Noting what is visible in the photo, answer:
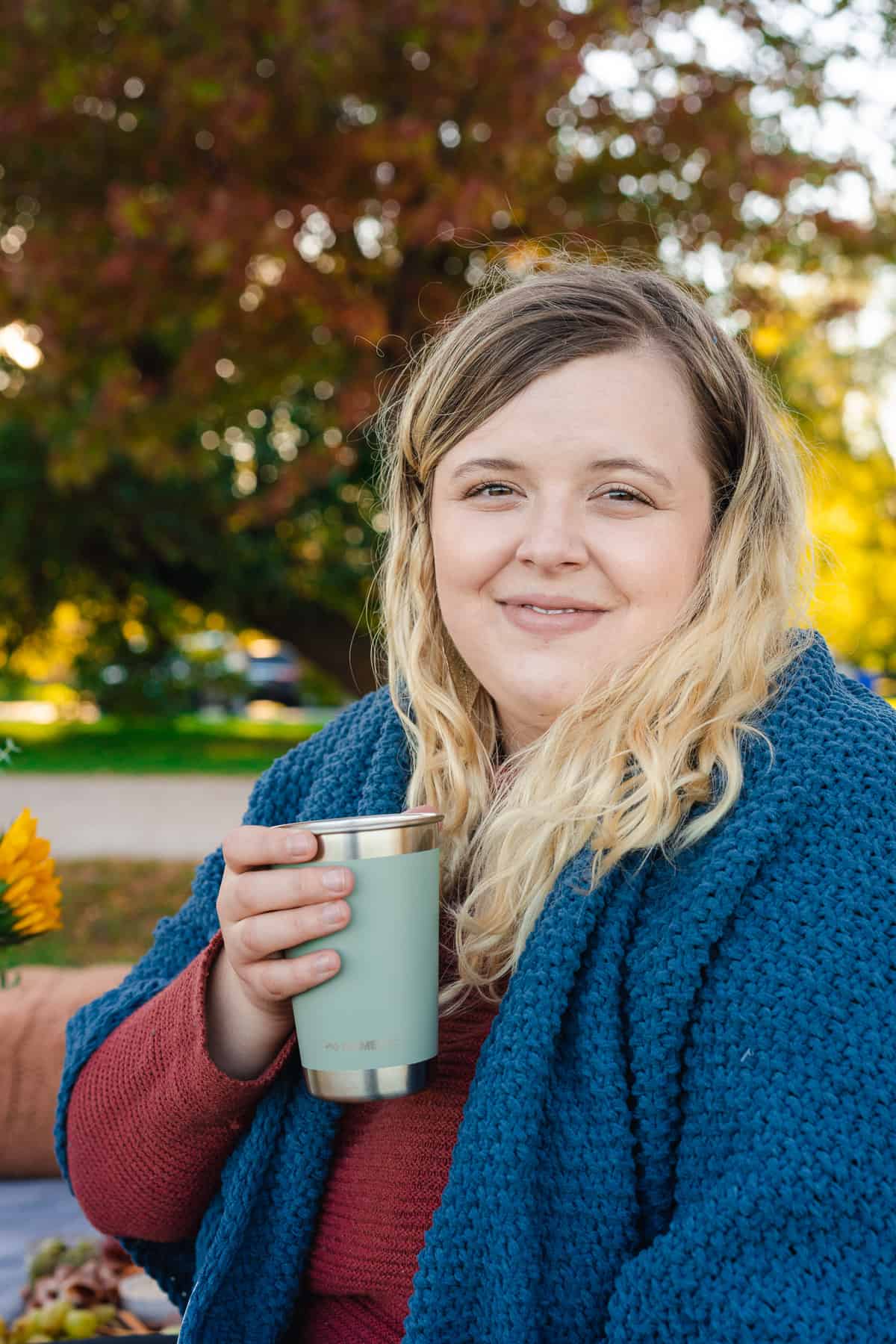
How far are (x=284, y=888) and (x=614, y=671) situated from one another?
1.58ft

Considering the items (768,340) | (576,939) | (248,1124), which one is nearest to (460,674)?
(576,939)

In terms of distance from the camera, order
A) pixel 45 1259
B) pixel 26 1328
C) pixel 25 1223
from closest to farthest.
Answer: pixel 26 1328 < pixel 45 1259 < pixel 25 1223

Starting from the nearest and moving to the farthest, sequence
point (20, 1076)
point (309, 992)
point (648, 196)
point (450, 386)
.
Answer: point (309, 992)
point (450, 386)
point (20, 1076)
point (648, 196)

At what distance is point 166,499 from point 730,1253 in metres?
12.5

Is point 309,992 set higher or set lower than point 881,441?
lower

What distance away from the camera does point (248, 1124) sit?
5.03 ft

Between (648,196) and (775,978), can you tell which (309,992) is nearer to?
(775,978)

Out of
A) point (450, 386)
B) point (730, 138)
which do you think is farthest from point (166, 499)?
point (450, 386)

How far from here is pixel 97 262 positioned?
6535mm

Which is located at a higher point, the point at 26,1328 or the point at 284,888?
the point at 284,888

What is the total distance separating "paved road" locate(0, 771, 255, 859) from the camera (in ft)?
25.1

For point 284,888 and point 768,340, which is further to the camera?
point 768,340

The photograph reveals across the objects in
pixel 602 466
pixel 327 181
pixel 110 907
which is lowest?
pixel 110 907

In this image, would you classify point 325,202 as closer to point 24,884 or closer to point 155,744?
point 24,884
